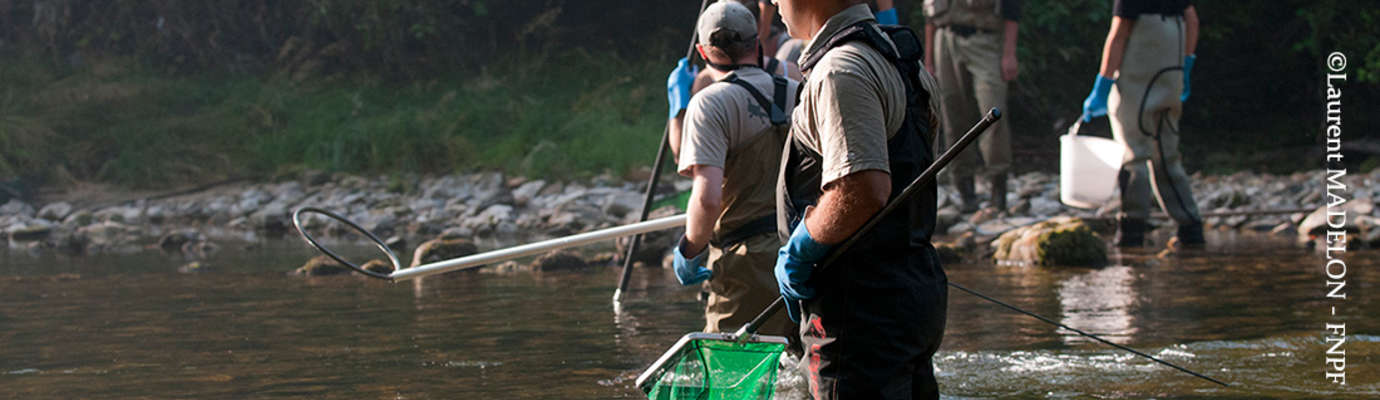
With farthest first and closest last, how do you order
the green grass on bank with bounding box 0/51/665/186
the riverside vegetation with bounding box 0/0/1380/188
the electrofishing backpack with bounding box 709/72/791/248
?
1. the green grass on bank with bounding box 0/51/665/186
2. the riverside vegetation with bounding box 0/0/1380/188
3. the electrofishing backpack with bounding box 709/72/791/248

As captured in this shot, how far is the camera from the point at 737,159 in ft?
14.4

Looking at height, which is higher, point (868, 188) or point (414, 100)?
point (868, 188)

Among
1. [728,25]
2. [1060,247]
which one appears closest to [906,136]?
[728,25]

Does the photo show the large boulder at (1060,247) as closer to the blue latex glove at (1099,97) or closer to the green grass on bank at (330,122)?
the blue latex glove at (1099,97)

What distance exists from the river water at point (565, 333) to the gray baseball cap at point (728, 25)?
3.80 feet

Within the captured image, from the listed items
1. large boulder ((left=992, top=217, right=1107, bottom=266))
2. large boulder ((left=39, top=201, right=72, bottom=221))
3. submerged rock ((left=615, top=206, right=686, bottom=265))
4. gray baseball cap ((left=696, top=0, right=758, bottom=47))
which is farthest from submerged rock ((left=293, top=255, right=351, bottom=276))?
large boulder ((left=39, top=201, right=72, bottom=221))

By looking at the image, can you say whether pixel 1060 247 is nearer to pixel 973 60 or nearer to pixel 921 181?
pixel 973 60

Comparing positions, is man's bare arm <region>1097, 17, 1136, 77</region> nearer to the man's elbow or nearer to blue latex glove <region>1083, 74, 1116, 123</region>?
blue latex glove <region>1083, 74, 1116, 123</region>

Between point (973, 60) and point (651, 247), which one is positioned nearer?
point (651, 247)

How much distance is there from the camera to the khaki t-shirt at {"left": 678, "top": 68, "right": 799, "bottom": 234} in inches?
169

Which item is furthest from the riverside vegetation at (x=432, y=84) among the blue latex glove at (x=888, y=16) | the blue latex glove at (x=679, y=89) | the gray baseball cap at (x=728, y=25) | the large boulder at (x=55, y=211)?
the gray baseball cap at (x=728, y=25)

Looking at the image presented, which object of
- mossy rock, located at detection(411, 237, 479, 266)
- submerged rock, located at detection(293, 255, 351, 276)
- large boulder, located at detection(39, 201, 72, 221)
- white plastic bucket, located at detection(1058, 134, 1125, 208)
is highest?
white plastic bucket, located at detection(1058, 134, 1125, 208)

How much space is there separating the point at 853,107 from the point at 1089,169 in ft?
18.2

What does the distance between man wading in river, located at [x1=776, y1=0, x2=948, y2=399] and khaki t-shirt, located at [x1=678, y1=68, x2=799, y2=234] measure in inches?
53.8
